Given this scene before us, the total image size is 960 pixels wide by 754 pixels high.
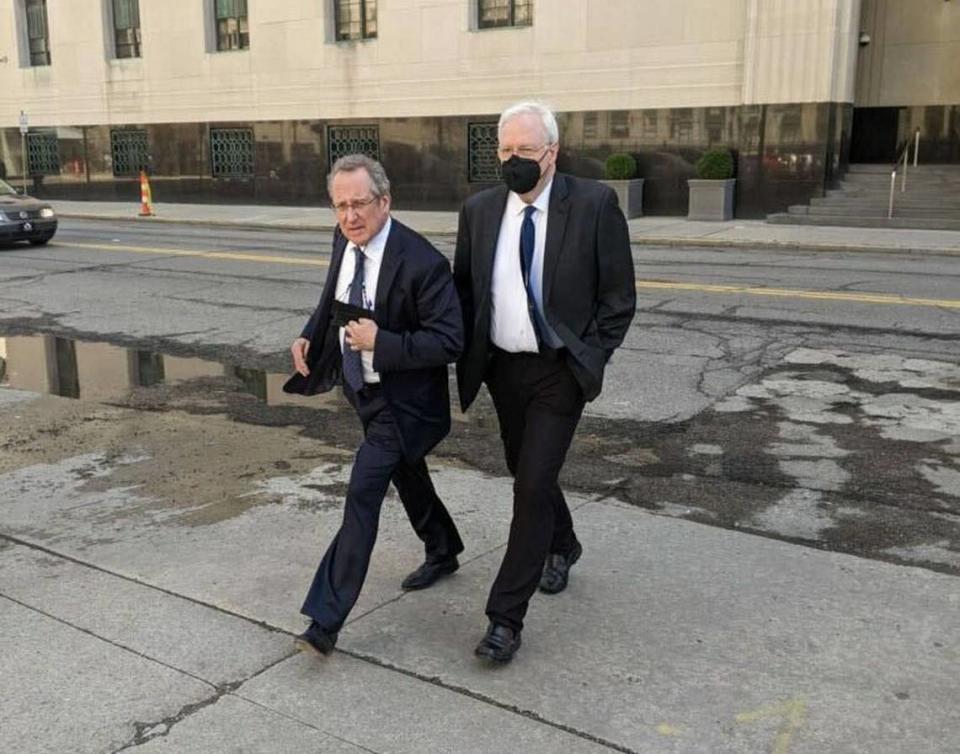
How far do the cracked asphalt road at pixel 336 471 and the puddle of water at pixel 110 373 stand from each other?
4cm

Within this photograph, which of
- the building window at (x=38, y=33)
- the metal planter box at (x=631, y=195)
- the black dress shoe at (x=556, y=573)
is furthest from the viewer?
the building window at (x=38, y=33)

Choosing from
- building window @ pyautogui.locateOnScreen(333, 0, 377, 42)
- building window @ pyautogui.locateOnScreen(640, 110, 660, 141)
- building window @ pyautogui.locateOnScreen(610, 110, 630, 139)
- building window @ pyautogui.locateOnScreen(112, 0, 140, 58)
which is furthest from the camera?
building window @ pyautogui.locateOnScreen(112, 0, 140, 58)

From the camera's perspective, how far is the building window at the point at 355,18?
26.3m

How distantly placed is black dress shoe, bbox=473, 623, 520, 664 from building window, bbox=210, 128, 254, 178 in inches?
1077

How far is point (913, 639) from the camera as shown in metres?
3.71

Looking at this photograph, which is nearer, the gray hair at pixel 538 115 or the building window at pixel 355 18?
the gray hair at pixel 538 115

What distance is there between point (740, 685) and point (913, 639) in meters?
0.78

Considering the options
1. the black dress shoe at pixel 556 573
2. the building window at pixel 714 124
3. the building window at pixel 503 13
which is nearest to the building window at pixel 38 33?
the building window at pixel 503 13

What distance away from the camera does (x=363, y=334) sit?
3424mm

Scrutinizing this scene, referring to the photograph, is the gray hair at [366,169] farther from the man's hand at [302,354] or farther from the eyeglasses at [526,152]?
the man's hand at [302,354]

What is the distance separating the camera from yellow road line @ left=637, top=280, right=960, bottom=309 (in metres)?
11.0

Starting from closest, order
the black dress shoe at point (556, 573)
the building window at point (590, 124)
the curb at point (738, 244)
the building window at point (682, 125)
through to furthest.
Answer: the black dress shoe at point (556, 573), the curb at point (738, 244), the building window at point (682, 125), the building window at point (590, 124)

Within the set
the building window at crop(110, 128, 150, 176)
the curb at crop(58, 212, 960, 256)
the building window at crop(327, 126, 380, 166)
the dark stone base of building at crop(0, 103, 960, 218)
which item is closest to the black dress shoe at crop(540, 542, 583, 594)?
the curb at crop(58, 212, 960, 256)

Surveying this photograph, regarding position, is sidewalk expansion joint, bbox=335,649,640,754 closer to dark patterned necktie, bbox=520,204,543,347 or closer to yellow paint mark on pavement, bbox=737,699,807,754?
yellow paint mark on pavement, bbox=737,699,807,754
